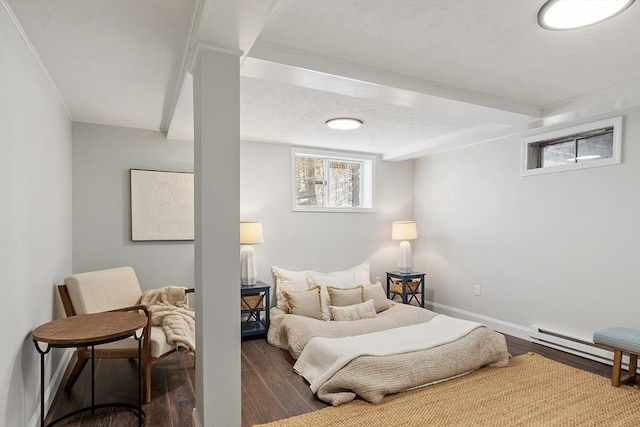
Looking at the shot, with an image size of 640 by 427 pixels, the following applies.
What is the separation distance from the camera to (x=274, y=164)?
486 centimetres

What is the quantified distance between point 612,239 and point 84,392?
4677 mm

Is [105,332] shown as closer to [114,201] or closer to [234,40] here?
[234,40]

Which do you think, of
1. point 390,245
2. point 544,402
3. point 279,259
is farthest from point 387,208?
point 544,402

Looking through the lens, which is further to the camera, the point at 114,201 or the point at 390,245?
the point at 390,245

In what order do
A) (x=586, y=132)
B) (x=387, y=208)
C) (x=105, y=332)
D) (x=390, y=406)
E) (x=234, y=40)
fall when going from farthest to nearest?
(x=387, y=208), (x=586, y=132), (x=390, y=406), (x=105, y=332), (x=234, y=40)

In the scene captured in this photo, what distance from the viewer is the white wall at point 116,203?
3793 mm

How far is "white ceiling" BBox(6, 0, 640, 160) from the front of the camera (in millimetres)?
1852

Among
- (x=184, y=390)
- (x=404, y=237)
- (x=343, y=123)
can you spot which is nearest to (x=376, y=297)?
(x=404, y=237)

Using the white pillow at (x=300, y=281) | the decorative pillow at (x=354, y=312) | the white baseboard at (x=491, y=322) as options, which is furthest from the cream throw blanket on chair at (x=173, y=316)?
the white baseboard at (x=491, y=322)

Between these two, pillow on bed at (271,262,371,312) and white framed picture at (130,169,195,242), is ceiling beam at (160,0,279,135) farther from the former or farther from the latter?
pillow on bed at (271,262,371,312)

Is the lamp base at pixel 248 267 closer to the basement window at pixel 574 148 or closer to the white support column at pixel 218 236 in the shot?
the white support column at pixel 218 236

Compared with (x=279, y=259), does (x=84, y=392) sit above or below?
below

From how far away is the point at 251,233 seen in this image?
14.1 feet

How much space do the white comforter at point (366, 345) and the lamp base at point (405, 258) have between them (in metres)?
1.60
